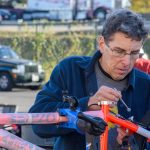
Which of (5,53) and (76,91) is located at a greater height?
(76,91)

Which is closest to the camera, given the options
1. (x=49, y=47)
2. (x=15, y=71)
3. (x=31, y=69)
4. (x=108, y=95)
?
(x=108, y=95)

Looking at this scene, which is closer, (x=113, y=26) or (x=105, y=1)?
(x=113, y=26)

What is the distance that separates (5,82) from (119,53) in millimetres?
20578

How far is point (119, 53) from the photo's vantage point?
9.84ft

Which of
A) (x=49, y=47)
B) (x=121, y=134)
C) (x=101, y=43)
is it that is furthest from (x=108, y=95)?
(x=49, y=47)

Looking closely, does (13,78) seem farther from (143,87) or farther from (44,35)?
(143,87)

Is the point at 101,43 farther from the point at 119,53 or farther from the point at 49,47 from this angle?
the point at 49,47

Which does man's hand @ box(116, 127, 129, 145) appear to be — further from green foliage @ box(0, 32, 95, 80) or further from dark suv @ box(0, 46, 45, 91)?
green foliage @ box(0, 32, 95, 80)

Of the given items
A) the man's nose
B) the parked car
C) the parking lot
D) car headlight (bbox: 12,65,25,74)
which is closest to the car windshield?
car headlight (bbox: 12,65,25,74)

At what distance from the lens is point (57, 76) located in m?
3.23

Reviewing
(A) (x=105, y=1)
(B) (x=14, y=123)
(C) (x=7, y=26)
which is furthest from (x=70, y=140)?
(A) (x=105, y=1)

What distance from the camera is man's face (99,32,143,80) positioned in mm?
2967

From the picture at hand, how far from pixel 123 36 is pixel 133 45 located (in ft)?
0.20

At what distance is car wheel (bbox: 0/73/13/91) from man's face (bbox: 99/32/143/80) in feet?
66.5
